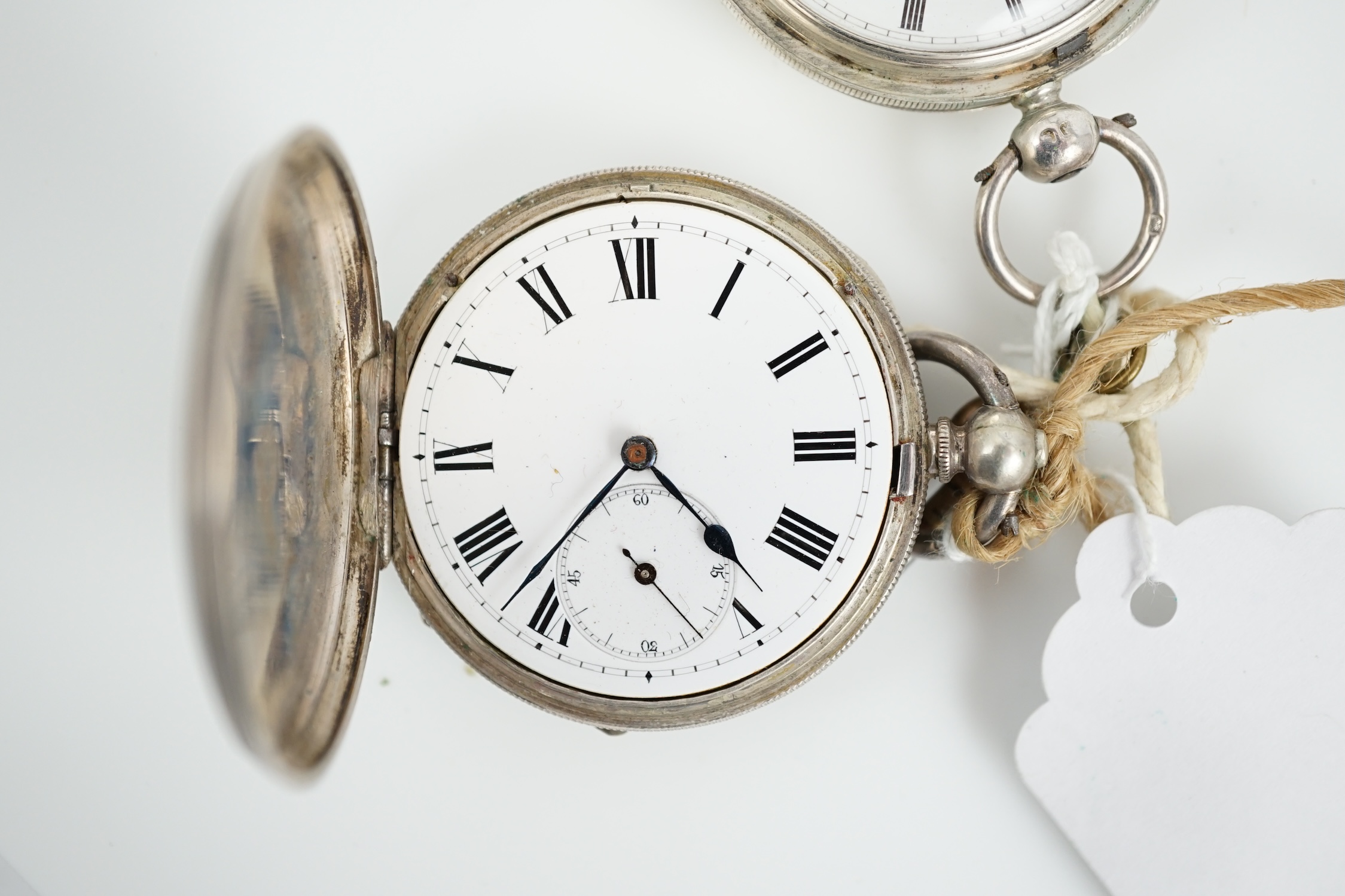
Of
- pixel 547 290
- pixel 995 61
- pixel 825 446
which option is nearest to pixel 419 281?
pixel 547 290

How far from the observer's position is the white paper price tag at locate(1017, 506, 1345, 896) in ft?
2.34

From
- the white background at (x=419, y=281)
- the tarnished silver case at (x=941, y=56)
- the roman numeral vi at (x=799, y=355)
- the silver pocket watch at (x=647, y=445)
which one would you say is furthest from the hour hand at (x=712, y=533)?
the tarnished silver case at (x=941, y=56)

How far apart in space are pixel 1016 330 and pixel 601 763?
53cm

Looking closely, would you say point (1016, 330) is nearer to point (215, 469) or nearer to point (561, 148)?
point (561, 148)

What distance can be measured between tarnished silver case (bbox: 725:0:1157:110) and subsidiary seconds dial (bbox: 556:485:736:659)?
1.19ft

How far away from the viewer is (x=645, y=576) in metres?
0.66

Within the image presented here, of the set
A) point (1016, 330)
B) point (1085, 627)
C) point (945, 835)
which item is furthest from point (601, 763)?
point (1016, 330)

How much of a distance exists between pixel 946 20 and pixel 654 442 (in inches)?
15.3

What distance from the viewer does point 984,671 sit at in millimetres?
802

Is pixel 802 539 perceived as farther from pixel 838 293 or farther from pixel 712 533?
pixel 838 293

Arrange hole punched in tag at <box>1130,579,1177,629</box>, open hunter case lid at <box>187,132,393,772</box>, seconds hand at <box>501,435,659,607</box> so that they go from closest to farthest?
open hunter case lid at <box>187,132,393,772</box> < seconds hand at <box>501,435,659,607</box> < hole punched in tag at <box>1130,579,1177,629</box>

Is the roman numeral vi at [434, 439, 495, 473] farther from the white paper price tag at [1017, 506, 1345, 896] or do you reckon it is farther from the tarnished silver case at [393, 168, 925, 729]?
the white paper price tag at [1017, 506, 1345, 896]

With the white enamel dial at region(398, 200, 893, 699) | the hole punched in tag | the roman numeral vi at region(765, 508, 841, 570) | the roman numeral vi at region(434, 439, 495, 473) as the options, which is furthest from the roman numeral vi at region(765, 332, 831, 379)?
the hole punched in tag

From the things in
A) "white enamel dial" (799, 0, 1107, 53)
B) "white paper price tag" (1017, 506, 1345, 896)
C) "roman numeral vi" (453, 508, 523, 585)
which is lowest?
"white paper price tag" (1017, 506, 1345, 896)
